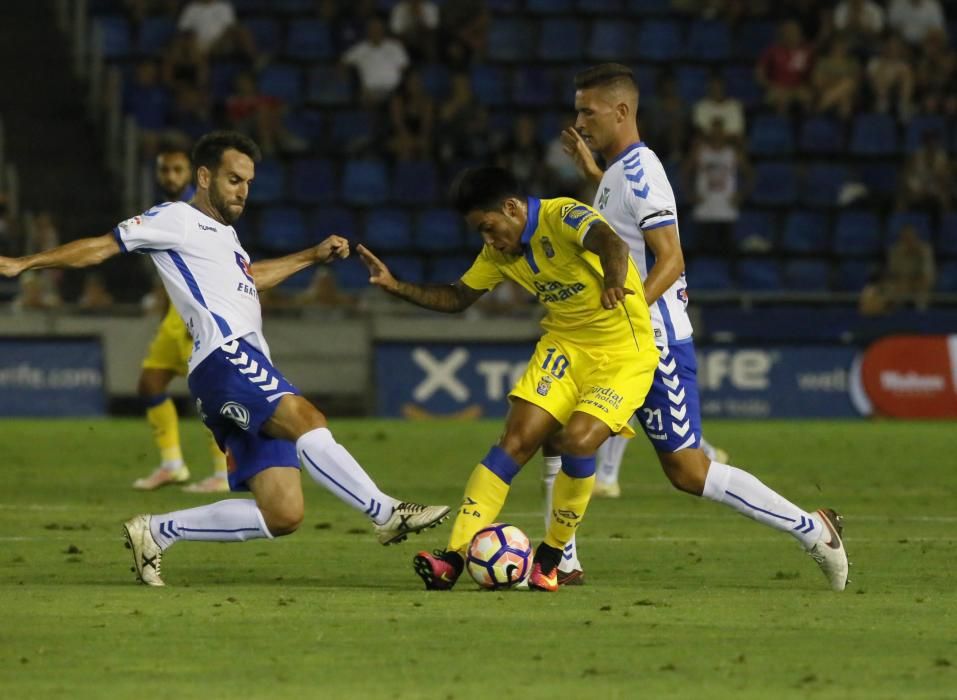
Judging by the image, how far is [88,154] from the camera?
80.5 feet

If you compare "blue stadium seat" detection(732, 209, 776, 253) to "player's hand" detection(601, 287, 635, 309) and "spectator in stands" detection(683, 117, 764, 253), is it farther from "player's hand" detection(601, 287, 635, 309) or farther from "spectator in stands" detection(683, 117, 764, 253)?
"player's hand" detection(601, 287, 635, 309)

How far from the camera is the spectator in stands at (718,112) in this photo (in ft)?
74.5

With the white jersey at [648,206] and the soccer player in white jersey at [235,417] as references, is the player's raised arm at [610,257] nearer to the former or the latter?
the white jersey at [648,206]

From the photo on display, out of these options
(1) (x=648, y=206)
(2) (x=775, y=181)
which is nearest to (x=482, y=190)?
(1) (x=648, y=206)

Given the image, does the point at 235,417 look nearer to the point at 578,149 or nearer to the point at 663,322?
the point at 663,322

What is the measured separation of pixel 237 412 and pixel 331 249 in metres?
0.92

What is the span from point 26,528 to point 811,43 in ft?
53.1

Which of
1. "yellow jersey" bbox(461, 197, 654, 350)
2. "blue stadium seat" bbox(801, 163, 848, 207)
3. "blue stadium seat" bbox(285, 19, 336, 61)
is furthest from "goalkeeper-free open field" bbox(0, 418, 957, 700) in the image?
"blue stadium seat" bbox(285, 19, 336, 61)

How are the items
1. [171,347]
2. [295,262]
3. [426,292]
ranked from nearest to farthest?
[426,292], [295,262], [171,347]

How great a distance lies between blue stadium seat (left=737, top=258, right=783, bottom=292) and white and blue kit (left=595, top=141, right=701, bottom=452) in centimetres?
1379

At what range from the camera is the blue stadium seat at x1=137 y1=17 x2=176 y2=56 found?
78.8ft

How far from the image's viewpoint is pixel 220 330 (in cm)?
783

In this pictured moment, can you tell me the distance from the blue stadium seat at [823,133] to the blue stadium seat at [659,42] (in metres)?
1.99

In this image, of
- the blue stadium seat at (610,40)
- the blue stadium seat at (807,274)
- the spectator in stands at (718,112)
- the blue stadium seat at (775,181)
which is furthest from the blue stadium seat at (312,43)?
the blue stadium seat at (807,274)
